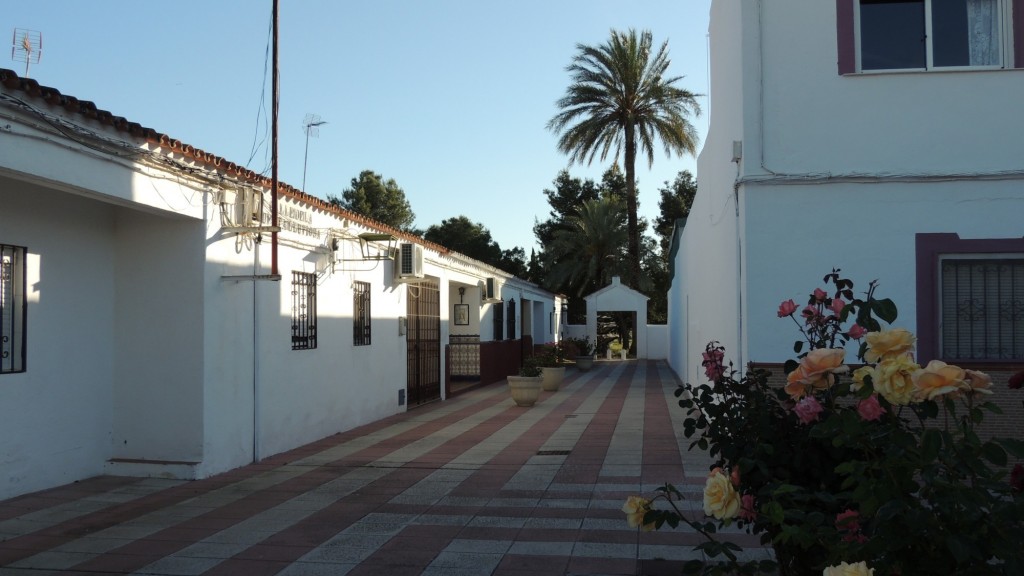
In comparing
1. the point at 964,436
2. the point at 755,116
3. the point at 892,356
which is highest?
the point at 755,116

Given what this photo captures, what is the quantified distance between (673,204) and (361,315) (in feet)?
123

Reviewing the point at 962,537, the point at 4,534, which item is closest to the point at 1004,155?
the point at 962,537

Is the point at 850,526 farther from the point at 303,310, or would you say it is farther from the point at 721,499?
the point at 303,310

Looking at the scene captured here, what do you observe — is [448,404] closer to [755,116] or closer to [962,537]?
[755,116]

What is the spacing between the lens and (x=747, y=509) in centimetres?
339

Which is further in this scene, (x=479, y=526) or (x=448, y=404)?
(x=448, y=404)

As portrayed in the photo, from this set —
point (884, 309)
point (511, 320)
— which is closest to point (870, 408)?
point (884, 309)

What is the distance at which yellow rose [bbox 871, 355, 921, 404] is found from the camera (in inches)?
105

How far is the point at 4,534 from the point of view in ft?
20.9

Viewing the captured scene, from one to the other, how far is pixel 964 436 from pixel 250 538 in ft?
17.3

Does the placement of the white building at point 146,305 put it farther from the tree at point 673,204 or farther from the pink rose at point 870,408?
the tree at point 673,204

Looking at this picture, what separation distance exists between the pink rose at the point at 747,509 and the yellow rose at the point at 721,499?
14cm

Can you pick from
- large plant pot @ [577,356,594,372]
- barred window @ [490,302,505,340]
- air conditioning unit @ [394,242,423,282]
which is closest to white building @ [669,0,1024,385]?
air conditioning unit @ [394,242,423,282]

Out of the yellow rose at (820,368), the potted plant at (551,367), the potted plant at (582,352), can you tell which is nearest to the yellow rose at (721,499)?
the yellow rose at (820,368)
